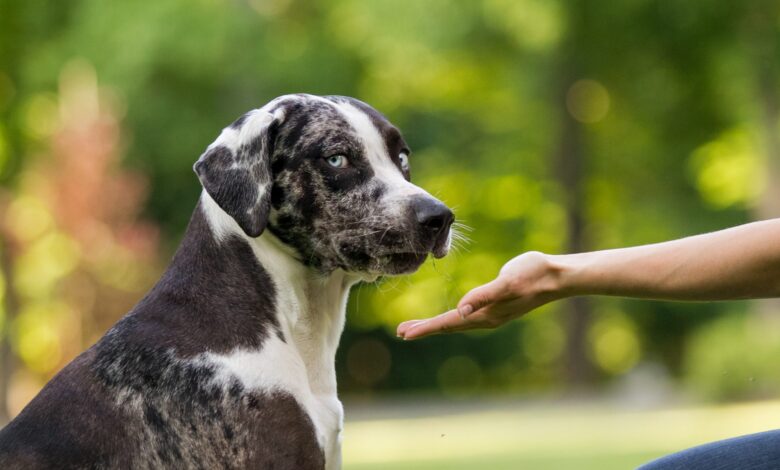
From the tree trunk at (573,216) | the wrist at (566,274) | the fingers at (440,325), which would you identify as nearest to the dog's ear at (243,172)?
the fingers at (440,325)

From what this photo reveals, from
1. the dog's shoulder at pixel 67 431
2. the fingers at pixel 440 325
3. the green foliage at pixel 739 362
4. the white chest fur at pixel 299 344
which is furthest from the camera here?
the green foliage at pixel 739 362

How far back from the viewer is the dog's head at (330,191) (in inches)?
161

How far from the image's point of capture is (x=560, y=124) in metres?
25.3

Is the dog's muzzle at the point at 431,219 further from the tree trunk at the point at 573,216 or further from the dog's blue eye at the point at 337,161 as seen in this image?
the tree trunk at the point at 573,216

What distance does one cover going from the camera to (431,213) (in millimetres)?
4082

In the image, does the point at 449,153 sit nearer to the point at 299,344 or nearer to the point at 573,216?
the point at 573,216

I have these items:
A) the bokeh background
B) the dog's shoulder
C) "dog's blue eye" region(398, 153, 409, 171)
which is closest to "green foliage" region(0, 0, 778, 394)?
the bokeh background

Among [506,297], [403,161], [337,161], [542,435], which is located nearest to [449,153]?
[542,435]

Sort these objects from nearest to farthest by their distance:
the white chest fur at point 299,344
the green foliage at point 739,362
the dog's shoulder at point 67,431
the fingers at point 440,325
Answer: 1. the dog's shoulder at point 67,431
2. the white chest fur at point 299,344
3. the fingers at point 440,325
4. the green foliage at point 739,362

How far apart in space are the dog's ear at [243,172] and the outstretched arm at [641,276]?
2.08 feet

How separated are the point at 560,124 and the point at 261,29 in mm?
6129


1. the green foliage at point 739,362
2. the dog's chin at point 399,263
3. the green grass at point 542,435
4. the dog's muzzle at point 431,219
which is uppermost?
the green foliage at point 739,362

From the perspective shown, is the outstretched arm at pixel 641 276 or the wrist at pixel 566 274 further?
the wrist at pixel 566 274

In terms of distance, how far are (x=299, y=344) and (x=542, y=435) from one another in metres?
11.5
